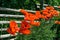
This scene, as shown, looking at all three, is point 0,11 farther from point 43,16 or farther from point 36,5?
point 43,16

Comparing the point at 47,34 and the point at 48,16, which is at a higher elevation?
the point at 48,16

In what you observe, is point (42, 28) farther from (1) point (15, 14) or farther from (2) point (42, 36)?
(1) point (15, 14)

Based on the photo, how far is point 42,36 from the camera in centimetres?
536

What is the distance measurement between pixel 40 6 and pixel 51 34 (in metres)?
3.10

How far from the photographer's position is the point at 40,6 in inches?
346

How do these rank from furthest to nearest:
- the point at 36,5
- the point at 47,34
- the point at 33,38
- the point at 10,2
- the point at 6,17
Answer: the point at 36,5, the point at 10,2, the point at 6,17, the point at 47,34, the point at 33,38

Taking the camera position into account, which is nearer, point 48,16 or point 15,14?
point 48,16

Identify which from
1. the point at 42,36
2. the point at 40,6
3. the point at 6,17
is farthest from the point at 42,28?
the point at 40,6

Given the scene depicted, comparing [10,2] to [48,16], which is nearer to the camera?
[48,16]

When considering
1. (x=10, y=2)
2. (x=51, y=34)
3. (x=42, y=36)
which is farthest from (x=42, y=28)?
(x=10, y=2)

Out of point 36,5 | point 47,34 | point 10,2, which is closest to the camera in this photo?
point 47,34

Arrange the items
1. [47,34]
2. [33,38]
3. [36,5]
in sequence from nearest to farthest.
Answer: [33,38]
[47,34]
[36,5]

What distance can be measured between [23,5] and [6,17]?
1.22m

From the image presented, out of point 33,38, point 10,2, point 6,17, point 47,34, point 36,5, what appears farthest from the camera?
point 36,5
